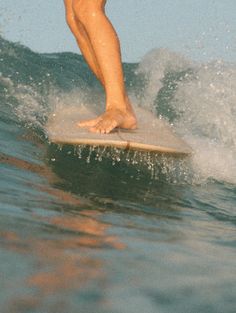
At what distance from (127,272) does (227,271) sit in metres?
0.32

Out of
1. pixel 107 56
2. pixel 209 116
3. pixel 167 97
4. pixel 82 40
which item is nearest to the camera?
pixel 107 56

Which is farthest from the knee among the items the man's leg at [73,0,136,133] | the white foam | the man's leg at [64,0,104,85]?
the white foam

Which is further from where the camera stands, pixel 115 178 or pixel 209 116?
pixel 209 116

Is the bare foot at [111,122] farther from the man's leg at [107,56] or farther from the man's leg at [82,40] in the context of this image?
the man's leg at [82,40]

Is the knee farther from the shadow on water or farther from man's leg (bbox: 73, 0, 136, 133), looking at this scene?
the shadow on water

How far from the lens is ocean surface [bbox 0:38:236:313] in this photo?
3.85 ft

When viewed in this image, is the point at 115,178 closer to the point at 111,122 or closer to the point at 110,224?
the point at 111,122

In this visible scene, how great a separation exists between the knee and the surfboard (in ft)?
2.14

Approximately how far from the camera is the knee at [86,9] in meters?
3.31

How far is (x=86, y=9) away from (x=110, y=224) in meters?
1.89

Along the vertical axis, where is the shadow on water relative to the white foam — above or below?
below

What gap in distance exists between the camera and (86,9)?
3338mm

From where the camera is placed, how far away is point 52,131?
3250mm

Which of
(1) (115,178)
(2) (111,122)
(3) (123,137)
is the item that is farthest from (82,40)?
(1) (115,178)
